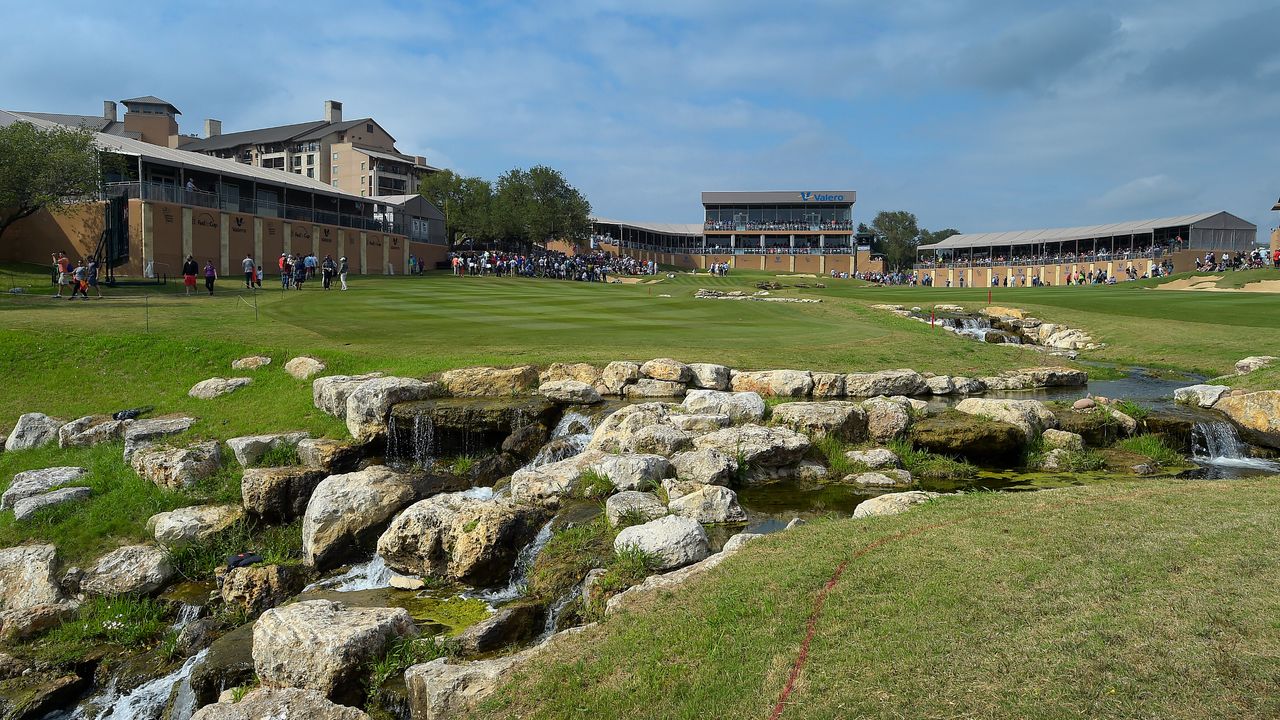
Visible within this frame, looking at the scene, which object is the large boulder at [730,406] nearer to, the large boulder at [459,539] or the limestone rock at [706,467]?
the limestone rock at [706,467]

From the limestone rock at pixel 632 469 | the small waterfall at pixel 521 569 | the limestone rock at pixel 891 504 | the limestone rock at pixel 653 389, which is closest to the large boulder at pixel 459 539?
the small waterfall at pixel 521 569

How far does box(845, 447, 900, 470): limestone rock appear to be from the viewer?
12.8m

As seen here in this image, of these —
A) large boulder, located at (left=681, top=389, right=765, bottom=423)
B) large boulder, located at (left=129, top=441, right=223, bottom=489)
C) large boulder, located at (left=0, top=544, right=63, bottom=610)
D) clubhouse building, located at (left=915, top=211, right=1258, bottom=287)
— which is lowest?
large boulder, located at (left=0, top=544, right=63, bottom=610)

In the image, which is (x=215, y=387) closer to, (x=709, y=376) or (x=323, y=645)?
(x=709, y=376)

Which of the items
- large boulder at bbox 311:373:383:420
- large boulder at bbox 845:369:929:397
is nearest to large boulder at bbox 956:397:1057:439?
large boulder at bbox 845:369:929:397

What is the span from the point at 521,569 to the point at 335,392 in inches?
308

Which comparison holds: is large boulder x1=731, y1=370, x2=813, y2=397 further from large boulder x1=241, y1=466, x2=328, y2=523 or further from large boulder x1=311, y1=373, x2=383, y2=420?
large boulder x1=241, y1=466, x2=328, y2=523

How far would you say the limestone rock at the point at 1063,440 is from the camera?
44.0 feet

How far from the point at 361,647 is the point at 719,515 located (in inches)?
180

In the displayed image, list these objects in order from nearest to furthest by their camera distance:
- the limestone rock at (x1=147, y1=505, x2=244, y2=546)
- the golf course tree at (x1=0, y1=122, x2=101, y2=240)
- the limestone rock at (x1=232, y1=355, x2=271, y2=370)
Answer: the limestone rock at (x1=147, y1=505, x2=244, y2=546) → the limestone rock at (x1=232, y1=355, x2=271, y2=370) → the golf course tree at (x1=0, y1=122, x2=101, y2=240)

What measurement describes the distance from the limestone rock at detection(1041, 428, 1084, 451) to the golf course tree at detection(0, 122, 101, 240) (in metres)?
46.8

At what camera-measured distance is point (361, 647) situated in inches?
305

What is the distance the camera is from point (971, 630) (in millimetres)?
5465

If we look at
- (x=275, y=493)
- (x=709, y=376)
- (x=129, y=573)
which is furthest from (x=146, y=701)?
(x=709, y=376)
